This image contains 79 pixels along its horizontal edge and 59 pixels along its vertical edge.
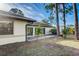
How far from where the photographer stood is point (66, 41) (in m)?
3.58

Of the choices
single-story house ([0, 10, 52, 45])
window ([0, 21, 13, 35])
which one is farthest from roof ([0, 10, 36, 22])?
window ([0, 21, 13, 35])

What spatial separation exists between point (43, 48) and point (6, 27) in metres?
0.67

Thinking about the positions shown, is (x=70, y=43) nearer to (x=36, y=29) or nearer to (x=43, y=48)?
(x=43, y=48)

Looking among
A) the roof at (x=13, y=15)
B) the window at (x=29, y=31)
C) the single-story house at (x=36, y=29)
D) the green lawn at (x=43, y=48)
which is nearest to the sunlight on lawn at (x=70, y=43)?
the green lawn at (x=43, y=48)

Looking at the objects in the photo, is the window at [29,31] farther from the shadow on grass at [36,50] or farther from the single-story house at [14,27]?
the shadow on grass at [36,50]

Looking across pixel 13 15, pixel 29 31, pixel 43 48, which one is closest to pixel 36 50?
pixel 43 48

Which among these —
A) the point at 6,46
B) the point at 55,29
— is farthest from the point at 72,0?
the point at 6,46

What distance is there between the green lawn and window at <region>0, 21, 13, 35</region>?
21 centimetres

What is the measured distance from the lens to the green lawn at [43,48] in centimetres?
350

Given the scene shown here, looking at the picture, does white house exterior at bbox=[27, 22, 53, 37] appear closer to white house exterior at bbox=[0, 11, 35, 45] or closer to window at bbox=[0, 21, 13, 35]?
white house exterior at bbox=[0, 11, 35, 45]

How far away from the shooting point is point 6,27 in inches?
139

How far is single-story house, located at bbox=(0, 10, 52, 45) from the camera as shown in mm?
3486

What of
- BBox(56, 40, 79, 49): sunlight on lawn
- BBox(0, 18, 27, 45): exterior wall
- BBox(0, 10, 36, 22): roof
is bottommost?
BBox(56, 40, 79, 49): sunlight on lawn

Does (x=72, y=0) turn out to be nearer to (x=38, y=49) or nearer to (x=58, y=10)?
(x=58, y=10)
